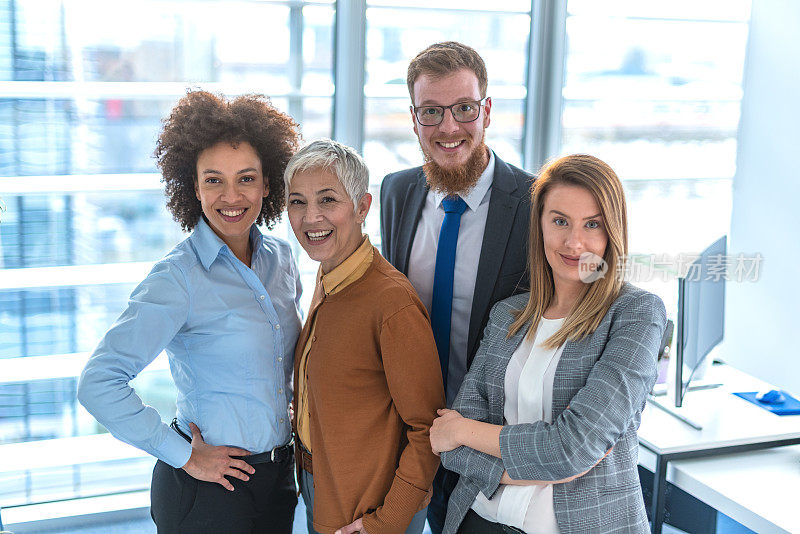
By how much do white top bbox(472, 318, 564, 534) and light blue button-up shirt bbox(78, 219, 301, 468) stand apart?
0.59 meters

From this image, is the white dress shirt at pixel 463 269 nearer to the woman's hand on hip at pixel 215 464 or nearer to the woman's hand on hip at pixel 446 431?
the woman's hand on hip at pixel 446 431

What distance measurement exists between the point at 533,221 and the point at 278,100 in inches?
75.3

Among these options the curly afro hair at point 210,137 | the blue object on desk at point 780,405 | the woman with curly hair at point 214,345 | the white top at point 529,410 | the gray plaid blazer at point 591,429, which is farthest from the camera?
the blue object on desk at point 780,405

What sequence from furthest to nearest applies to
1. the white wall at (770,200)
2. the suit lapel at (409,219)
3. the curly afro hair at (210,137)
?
the white wall at (770,200)
the suit lapel at (409,219)
the curly afro hair at (210,137)

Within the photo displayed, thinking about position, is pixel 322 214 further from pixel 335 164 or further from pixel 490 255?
pixel 490 255

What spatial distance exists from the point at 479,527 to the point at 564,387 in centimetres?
41

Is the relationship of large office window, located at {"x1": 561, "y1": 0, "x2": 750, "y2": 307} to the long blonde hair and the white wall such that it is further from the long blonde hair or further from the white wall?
the long blonde hair

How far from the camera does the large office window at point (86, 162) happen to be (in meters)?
3.03

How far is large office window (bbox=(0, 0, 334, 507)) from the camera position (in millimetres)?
3029

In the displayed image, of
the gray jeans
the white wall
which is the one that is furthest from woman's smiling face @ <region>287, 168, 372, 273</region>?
the white wall

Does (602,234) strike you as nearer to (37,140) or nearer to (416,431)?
(416,431)

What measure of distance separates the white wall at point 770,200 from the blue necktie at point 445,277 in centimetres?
256

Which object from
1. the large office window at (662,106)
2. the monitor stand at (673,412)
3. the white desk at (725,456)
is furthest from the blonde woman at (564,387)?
the large office window at (662,106)

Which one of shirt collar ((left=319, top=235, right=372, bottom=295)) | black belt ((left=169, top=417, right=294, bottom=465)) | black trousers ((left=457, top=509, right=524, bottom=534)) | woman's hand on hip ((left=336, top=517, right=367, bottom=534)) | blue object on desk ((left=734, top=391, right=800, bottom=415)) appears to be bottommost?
woman's hand on hip ((left=336, top=517, right=367, bottom=534))
